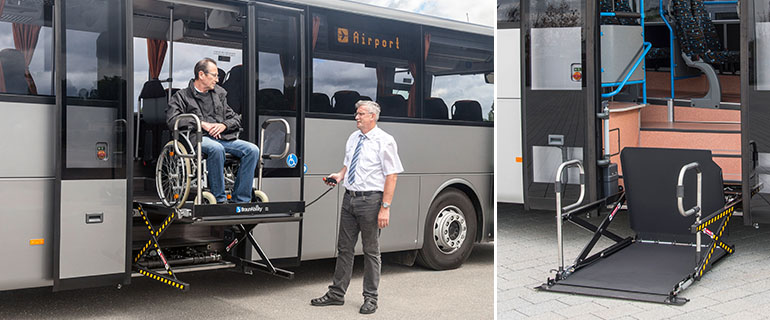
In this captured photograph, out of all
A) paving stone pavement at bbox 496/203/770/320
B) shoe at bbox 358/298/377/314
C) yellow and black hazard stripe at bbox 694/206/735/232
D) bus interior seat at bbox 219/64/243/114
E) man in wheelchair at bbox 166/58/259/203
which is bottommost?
shoe at bbox 358/298/377/314

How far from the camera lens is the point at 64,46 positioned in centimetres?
Answer: 632

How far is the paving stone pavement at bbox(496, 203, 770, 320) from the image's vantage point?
6285 mm

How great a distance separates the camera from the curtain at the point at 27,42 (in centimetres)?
617

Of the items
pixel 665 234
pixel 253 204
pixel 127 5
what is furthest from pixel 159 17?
pixel 665 234

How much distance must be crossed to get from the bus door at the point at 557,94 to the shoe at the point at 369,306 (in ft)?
6.71

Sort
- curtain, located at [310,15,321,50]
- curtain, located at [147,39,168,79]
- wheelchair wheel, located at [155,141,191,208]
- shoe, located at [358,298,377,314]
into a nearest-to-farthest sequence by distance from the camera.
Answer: wheelchair wheel, located at [155,141,191,208]
shoe, located at [358,298,377,314]
curtain, located at [310,15,321,50]
curtain, located at [147,39,168,79]

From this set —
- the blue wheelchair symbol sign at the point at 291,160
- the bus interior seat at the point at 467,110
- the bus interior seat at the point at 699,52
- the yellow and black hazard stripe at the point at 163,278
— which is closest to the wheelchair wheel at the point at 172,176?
the yellow and black hazard stripe at the point at 163,278

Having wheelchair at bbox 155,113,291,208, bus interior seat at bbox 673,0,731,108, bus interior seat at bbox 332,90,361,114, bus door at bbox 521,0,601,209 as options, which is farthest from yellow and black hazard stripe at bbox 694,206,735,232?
wheelchair at bbox 155,113,291,208

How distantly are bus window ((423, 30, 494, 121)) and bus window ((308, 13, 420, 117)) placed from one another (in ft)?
0.71

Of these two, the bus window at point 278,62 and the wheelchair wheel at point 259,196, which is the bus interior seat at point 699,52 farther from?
the wheelchair wheel at point 259,196

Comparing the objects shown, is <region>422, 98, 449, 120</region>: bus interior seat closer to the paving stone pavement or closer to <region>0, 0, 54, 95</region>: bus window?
the paving stone pavement

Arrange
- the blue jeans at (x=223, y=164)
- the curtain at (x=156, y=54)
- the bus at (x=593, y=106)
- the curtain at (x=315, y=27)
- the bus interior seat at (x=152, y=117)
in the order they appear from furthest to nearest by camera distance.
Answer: the curtain at (x=156, y=54) → the bus interior seat at (x=152, y=117) → the curtain at (x=315, y=27) → the bus at (x=593, y=106) → the blue jeans at (x=223, y=164)

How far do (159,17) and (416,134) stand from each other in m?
2.80

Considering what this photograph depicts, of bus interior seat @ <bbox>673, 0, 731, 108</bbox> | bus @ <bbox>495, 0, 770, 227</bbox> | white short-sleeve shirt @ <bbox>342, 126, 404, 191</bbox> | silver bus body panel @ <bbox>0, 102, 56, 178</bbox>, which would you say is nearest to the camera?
silver bus body panel @ <bbox>0, 102, 56, 178</bbox>
